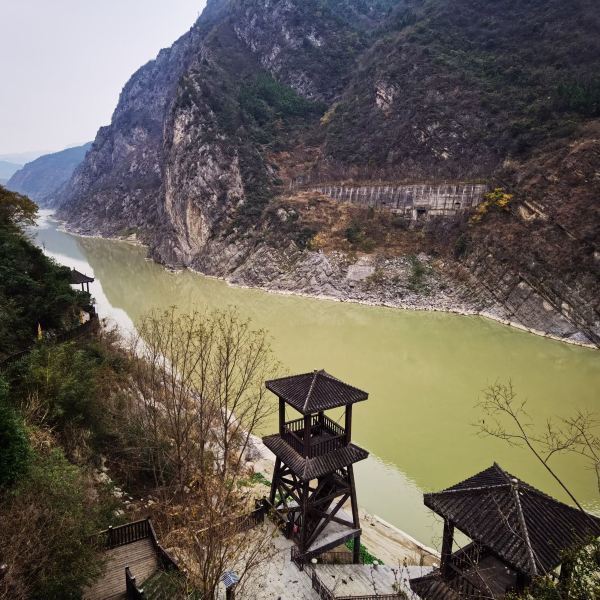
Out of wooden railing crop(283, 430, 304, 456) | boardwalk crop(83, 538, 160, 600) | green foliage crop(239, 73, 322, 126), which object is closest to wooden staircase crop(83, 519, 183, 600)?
boardwalk crop(83, 538, 160, 600)

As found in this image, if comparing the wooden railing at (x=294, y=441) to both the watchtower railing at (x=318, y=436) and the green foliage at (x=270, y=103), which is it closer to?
the watchtower railing at (x=318, y=436)

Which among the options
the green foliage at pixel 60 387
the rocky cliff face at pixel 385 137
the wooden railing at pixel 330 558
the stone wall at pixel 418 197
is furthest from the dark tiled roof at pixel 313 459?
the stone wall at pixel 418 197

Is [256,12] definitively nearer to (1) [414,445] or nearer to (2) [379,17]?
(2) [379,17]

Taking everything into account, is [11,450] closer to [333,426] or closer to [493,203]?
[333,426]

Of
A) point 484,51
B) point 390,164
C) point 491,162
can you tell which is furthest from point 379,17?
point 491,162

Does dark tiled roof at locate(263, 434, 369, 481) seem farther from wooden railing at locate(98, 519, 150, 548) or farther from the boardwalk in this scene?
the boardwalk
